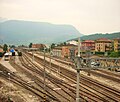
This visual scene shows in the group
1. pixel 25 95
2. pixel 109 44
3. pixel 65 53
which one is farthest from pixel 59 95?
pixel 109 44

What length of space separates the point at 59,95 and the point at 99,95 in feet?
12.5

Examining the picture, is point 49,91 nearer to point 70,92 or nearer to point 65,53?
point 70,92

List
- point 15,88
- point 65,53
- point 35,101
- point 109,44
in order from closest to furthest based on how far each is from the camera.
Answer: point 35,101, point 15,88, point 65,53, point 109,44

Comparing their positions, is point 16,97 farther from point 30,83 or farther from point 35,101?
point 30,83

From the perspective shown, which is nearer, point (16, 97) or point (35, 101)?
point (35, 101)

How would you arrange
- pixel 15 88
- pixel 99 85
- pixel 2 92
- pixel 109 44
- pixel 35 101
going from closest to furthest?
pixel 35 101
pixel 2 92
pixel 15 88
pixel 99 85
pixel 109 44

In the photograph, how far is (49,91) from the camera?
22.8 metres

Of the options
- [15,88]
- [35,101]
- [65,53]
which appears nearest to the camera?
[35,101]

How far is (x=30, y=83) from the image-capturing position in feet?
90.2

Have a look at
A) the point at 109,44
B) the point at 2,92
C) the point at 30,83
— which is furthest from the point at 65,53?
the point at 2,92

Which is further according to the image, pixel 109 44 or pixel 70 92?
pixel 109 44

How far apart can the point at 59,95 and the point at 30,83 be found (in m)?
7.28

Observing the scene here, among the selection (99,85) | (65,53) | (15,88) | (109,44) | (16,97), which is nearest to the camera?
(16,97)

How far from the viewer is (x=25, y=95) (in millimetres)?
21250
